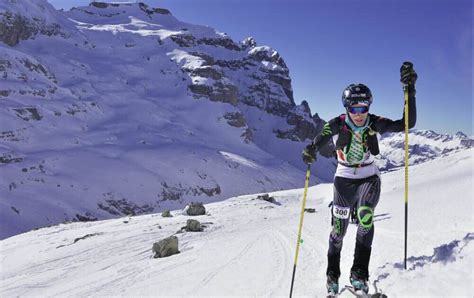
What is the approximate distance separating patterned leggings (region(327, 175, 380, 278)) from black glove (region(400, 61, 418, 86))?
1377mm

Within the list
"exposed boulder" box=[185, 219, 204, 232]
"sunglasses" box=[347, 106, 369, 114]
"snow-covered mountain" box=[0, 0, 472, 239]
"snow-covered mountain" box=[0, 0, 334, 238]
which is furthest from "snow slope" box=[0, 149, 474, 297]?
"snow-covered mountain" box=[0, 0, 472, 239]

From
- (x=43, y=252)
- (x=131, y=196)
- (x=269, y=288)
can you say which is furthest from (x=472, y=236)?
(x=131, y=196)

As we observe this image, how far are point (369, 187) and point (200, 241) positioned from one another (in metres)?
10.2

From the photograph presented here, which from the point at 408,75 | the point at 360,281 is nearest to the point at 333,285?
the point at 360,281

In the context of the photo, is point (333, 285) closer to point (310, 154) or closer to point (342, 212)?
point (342, 212)

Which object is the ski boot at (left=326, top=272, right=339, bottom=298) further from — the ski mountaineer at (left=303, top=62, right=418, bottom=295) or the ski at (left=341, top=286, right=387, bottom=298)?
the ski at (left=341, top=286, right=387, bottom=298)

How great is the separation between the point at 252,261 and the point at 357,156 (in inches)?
217

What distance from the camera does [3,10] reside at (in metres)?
106

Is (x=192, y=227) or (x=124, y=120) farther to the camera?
(x=124, y=120)

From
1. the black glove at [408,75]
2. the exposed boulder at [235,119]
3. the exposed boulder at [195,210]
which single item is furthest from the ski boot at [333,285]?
the exposed boulder at [235,119]

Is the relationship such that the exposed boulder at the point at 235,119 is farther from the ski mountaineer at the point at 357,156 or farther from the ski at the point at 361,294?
the ski at the point at 361,294

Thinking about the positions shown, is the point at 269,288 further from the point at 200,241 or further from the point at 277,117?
the point at 277,117

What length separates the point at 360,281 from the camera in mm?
5129

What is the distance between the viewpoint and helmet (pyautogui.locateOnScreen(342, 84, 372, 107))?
5.41 metres
